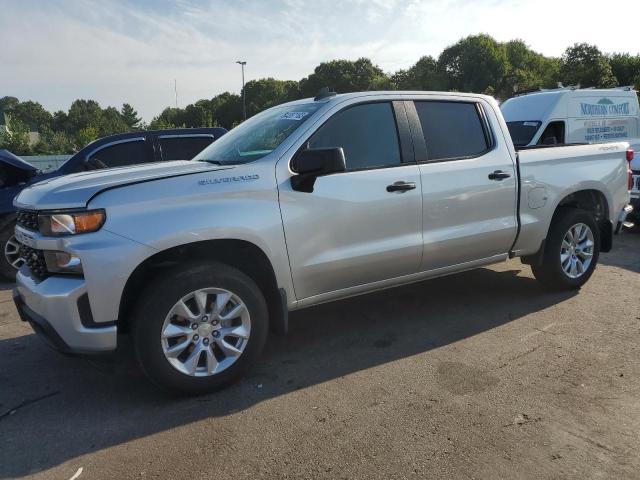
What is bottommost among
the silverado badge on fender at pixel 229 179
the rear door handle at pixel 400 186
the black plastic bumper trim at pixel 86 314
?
the black plastic bumper trim at pixel 86 314

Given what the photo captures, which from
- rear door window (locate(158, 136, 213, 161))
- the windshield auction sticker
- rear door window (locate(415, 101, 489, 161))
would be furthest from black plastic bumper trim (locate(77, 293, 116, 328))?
rear door window (locate(158, 136, 213, 161))

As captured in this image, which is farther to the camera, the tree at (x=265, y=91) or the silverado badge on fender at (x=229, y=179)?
the tree at (x=265, y=91)

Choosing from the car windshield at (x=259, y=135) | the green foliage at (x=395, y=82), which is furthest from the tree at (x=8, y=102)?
the car windshield at (x=259, y=135)

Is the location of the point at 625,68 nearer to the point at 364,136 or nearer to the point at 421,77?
the point at 421,77

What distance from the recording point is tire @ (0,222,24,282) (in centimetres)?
623

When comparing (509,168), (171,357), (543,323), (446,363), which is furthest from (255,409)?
(509,168)

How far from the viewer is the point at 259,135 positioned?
4.02 meters

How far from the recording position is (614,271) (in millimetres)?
6004

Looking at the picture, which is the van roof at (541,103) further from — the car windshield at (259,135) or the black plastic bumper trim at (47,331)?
the black plastic bumper trim at (47,331)

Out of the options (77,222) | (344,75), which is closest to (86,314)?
(77,222)

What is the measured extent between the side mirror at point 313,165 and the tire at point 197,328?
0.74 meters

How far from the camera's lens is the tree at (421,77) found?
67.6 meters

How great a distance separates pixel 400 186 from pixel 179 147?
421 cm

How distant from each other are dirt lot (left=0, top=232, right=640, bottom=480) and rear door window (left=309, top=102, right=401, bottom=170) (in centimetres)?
143
